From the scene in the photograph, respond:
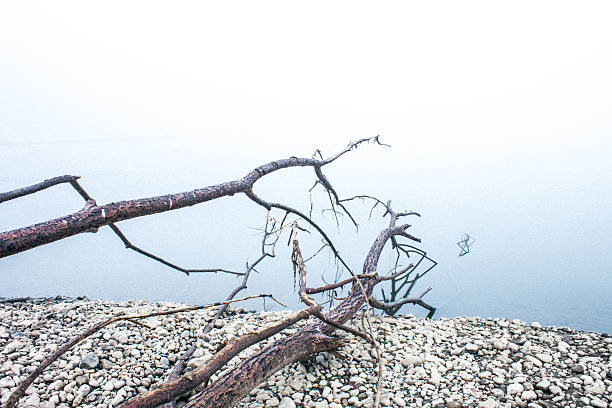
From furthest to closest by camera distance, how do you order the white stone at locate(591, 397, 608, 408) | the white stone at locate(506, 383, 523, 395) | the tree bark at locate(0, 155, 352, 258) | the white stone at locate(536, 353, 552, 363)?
the white stone at locate(536, 353, 552, 363) → the white stone at locate(506, 383, 523, 395) → the white stone at locate(591, 397, 608, 408) → the tree bark at locate(0, 155, 352, 258)

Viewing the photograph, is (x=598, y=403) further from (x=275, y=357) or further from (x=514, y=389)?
(x=275, y=357)

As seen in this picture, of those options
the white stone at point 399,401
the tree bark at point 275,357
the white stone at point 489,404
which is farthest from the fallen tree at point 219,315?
the white stone at point 489,404

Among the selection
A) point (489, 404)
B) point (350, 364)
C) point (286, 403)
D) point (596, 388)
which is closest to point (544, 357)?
point (596, 388)

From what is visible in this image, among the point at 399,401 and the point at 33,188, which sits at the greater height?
the point at 33,188

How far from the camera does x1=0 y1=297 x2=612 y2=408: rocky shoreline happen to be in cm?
156

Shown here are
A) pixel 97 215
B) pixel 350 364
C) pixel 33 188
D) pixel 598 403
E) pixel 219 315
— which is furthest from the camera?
pixel 219 315

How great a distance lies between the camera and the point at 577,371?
5.66 feet

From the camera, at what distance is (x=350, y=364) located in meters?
1.82

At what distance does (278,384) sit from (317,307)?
1.82 feet

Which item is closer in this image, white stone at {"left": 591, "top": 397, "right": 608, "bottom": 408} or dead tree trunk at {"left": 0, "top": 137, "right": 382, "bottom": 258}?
dead tree trunk at {"left": 0, "top": 137, "right": 382, "bottom": 258}

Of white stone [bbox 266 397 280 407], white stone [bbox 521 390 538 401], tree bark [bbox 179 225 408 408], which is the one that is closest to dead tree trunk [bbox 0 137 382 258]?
tree bark [bbox 179 225 408 408]

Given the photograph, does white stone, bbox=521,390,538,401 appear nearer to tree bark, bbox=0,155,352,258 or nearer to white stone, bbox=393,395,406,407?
white stone, bbox=393,395,406,407

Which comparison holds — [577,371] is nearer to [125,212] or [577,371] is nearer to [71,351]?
[125,212]

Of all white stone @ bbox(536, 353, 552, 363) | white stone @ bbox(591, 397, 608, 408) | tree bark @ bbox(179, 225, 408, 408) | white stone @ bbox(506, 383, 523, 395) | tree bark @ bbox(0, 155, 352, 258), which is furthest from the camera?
white stone @ bbox(536, 353, 552, 363)
